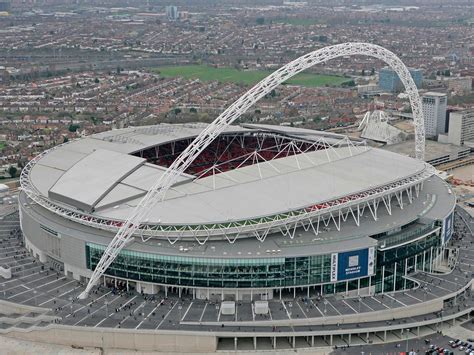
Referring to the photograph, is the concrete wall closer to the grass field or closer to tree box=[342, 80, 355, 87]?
tree box=[342, 80, 355, 87]

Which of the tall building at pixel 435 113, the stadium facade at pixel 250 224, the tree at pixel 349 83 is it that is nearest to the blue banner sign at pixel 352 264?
the stadium facade at pixel 250 224

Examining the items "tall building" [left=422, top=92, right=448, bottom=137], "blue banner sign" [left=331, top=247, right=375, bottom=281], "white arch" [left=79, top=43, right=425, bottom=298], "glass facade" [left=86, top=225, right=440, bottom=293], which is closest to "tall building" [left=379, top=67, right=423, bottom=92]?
"tall building" [left=422, top=92, right=448, bottom=137]

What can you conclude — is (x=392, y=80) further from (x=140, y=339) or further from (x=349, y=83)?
(x=140, y=339)

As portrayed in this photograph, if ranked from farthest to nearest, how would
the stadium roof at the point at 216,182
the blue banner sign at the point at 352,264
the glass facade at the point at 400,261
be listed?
the stadium roof at the point at 216,182
the glass facade at the point at 400,261
the blue banner sign at the point at 352,264

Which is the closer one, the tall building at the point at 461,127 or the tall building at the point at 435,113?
the tall building at the point at 461,127

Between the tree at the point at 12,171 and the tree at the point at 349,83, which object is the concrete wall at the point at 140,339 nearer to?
the tree at the point at 12,171

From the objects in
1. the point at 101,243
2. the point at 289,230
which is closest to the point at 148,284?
the point at 101,243
